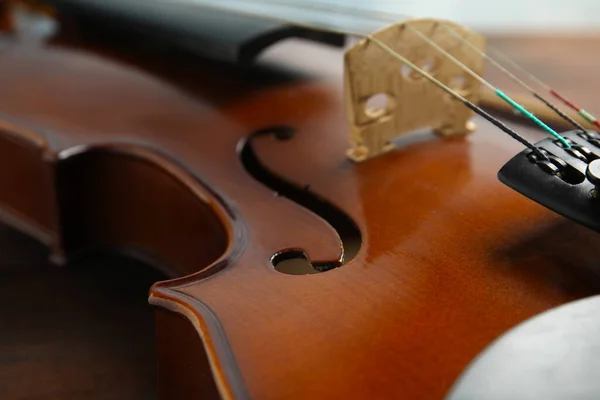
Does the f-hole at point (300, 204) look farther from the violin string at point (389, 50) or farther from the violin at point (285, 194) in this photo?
the violin string at point (389, 50)

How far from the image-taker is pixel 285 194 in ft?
2.31

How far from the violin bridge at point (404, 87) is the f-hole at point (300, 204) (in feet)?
0.29

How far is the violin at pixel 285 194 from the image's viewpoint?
479mm

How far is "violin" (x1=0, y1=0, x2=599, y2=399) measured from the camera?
1.57 ft

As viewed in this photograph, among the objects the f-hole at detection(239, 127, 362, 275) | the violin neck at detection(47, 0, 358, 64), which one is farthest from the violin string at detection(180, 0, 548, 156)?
the f-hole at detection(239, 127, 362, 275)

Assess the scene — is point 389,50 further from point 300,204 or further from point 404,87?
point 300,204

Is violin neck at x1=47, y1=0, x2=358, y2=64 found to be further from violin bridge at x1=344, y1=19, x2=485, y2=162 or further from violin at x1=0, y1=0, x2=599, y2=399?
violin bridge at x1=344, y1=19, x2=485, y2=162

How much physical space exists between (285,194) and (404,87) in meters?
0.19

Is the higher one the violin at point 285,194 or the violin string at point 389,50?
the violin string at point 389,50

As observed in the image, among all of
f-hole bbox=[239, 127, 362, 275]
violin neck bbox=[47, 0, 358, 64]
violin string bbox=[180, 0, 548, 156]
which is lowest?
f-hole bbox=[239, 127, 362, 275]

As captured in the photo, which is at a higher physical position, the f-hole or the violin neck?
the violin neck

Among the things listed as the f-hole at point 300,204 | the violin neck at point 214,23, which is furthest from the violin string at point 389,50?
the f-hole at point 300,204

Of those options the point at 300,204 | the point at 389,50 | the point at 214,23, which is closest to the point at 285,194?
the point at 300,204

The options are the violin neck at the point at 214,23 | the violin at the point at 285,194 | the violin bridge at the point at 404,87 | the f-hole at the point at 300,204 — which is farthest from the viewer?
the violin neck at the point at 214,23
